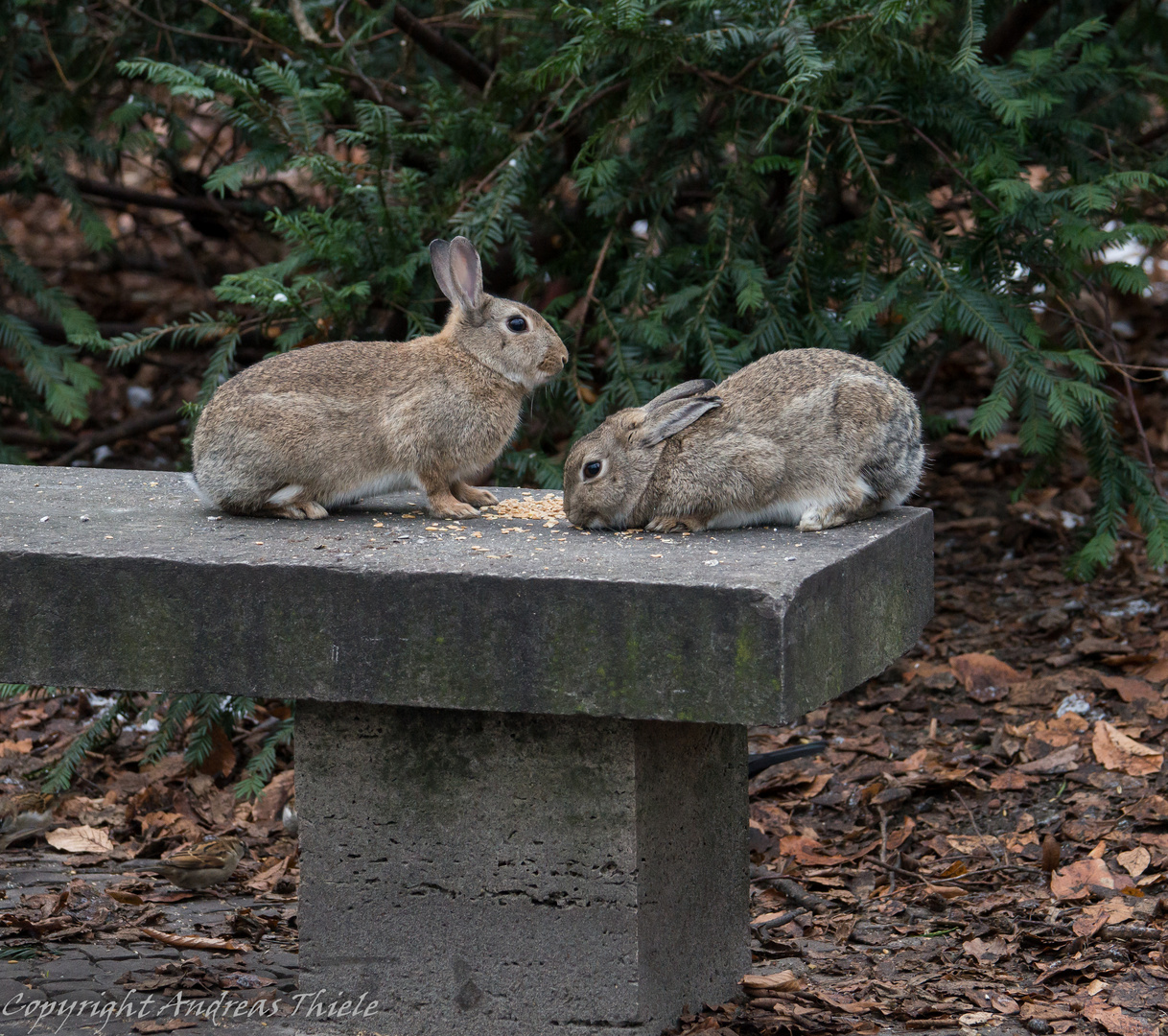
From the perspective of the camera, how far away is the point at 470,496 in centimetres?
473

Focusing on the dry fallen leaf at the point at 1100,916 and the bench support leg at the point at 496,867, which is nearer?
the bench support leg at the point at 496,867

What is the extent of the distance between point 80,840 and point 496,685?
3.16 meters

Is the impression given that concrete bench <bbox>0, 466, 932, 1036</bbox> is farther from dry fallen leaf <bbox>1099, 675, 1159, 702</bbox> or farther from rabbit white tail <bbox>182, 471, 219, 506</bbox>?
dry fallen leaf <bbox>1099, 675, 1159, 702</bbox>

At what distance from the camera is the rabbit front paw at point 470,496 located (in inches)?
185

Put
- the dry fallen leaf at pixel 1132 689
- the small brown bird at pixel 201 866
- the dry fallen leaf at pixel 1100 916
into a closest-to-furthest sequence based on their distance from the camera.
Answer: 1. the dry fallen leaf at pixel 1100 916
2. the small brown bird at pixel 201 866
3. the dry fallen leaf at pixel 1132 689

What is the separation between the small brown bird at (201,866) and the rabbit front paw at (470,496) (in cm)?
170

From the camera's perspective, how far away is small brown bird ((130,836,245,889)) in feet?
16.9

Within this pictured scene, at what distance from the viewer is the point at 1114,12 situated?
24.8 feet

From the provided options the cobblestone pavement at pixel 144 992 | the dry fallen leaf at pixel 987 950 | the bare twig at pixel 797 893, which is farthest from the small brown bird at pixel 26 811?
the dry fallen leaf at pixel 987 950

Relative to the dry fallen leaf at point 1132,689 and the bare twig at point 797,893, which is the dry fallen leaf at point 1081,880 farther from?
the dry fallen leaf at point 1132,689

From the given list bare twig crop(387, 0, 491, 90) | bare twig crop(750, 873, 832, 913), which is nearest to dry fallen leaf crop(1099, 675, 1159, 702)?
bare twig crop(750, 873, 832, 913)

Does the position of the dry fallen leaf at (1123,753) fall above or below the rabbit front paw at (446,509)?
below

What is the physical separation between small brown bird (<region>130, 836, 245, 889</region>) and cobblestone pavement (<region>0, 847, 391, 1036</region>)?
0.08 m

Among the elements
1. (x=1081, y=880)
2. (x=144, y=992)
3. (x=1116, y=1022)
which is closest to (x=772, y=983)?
(x=1116, y=1022)
